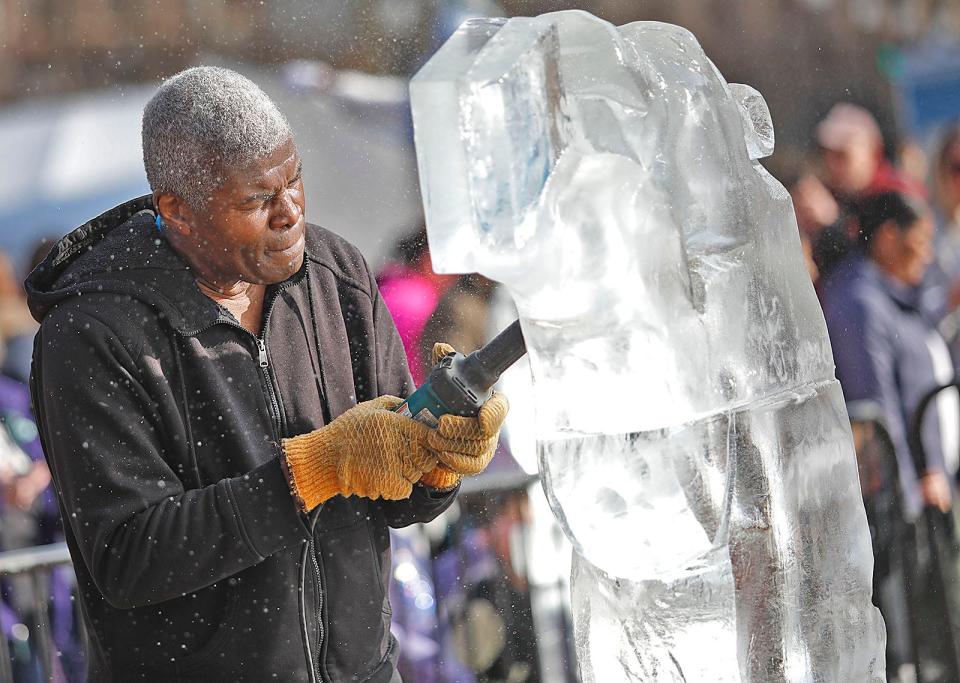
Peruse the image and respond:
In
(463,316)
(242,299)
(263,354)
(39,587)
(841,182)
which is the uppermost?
(841,182)

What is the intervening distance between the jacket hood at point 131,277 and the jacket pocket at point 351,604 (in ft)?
1.48

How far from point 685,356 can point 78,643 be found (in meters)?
2.69

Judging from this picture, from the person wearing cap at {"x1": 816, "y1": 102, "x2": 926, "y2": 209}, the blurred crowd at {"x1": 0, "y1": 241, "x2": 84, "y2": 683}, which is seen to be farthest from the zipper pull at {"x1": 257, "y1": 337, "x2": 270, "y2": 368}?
the person wearing cap at {"x1": 816, "y1": 102, "x2": 926, "y2": 209}

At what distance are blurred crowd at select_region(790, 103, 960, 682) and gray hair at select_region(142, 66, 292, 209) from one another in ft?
9.37

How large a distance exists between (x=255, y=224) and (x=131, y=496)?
469 mm

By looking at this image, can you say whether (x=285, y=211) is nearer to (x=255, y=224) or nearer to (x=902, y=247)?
(x=255, y=224)

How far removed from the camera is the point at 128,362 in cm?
182

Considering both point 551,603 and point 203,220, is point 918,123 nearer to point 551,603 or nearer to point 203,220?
point 551,603

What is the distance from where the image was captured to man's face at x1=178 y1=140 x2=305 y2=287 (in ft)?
6.07

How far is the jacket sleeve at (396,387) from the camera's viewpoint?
2055 millimetres

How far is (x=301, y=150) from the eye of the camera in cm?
421

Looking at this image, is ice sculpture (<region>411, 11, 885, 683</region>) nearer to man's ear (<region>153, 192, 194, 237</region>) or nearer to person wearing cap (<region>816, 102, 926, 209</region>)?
man's ear (<region>153, 192, 194, 237</region>)

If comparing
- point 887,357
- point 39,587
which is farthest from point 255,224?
point 887,357

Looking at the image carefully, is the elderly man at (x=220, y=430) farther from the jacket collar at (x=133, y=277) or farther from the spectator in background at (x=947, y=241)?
the spectator in background at (x=947, y=241)
